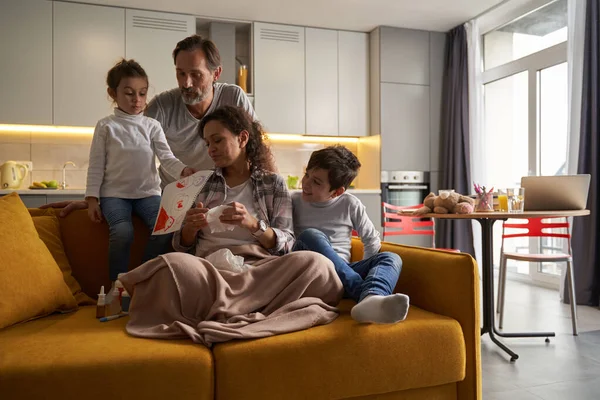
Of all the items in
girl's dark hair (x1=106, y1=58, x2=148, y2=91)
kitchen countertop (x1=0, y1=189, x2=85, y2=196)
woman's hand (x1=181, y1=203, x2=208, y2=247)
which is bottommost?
woman's hand (x1=181, y1=203, x2=208, y2=247)

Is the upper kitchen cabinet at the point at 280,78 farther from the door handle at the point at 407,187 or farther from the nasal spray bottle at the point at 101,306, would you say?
the nasal spray bottle at the point at 101,306

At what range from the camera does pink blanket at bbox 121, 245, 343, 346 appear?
1.36 metres

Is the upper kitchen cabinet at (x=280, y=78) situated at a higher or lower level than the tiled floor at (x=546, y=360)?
higher

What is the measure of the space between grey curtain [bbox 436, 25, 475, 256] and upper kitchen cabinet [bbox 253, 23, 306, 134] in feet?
5.10

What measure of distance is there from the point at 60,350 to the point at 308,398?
2.10 feet

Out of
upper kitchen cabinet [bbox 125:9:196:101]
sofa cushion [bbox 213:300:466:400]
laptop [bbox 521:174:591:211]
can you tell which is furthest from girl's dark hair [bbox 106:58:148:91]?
upper kitchen cabinet [bbox 125:9:196:101]

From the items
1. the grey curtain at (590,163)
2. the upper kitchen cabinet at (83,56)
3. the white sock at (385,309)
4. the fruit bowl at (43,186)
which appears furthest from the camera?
the upper kitchen cabinet at (83,56)

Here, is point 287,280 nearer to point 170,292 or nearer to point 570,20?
point 170,292

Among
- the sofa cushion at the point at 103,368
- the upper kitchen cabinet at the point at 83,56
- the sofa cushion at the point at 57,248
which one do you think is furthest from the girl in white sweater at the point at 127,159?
the upper kitchen cabinet at the point at 83,56

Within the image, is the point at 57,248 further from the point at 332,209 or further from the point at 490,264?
the point at 490,264

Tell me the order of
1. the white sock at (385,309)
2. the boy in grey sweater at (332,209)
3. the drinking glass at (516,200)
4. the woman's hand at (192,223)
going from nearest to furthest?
1. the white sock at (385,309)
2. the woman's hand at (192,223)
3. the boy in grey sweater at (332,209)
4. the drinking glass at (516,200)

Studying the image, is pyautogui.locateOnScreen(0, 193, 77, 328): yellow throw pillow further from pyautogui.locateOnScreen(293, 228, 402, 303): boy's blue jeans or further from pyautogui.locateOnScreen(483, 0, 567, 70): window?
pyautogui.locateOnScreen(483, 0, 567, 70): window

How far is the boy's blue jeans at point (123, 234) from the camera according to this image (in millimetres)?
1863

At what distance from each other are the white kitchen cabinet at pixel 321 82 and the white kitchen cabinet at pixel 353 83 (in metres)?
0.07
